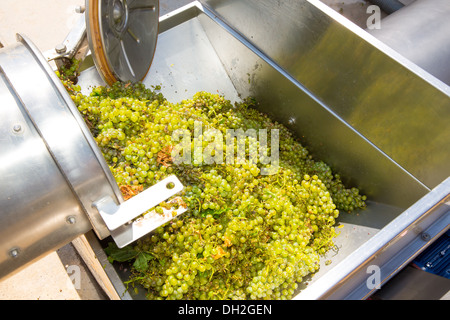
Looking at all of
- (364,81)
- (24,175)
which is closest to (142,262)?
(24,175)

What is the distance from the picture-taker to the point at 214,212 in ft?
4.53

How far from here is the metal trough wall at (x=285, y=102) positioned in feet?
4.98

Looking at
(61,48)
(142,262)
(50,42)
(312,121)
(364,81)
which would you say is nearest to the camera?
(142,262)

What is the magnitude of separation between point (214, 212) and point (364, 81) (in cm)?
93

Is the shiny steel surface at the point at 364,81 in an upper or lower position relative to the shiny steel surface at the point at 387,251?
upper

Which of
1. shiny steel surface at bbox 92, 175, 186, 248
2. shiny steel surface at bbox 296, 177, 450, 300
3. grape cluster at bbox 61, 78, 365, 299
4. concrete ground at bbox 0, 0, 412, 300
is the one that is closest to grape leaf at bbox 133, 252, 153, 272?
grape cluster at bbox 61, 78, 365, 299

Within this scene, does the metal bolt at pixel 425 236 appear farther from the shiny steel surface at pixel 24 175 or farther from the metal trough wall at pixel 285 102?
the shiny steel surface at pixel 24 175

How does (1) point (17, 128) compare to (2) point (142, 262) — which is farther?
(2) point (142, 262)

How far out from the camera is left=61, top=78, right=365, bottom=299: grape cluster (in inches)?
50.6

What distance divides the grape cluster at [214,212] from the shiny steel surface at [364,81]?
0.35m

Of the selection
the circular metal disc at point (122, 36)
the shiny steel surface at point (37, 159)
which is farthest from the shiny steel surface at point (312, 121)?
the shiny steel surface at point (37, 159)

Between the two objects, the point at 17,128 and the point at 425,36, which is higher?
the point at 17,128

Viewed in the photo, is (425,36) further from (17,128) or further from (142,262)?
(17,128)

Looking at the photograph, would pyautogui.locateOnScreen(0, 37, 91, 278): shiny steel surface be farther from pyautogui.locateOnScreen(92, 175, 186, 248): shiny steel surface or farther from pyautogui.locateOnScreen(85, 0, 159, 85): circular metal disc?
pyautogui.locateOnScreen(85, 0, 159, 85): circular metal disc
